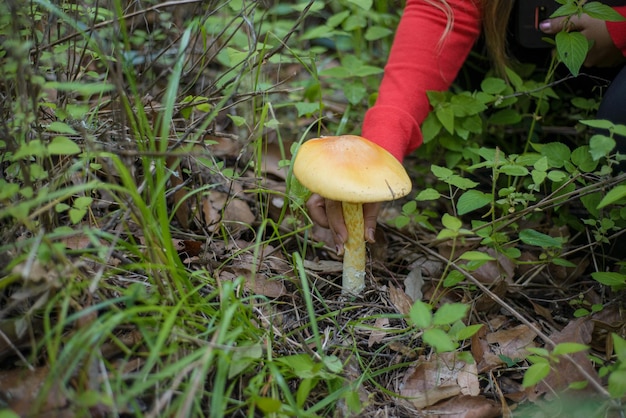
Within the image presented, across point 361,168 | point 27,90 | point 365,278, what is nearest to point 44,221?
point 27,90

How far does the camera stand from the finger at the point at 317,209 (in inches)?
72.2

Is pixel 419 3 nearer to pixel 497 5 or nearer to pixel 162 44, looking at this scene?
pixel 497 5

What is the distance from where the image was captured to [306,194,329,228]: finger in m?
1.83

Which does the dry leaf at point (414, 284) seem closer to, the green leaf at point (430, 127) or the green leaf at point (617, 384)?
the green leaf at point (430, 127)

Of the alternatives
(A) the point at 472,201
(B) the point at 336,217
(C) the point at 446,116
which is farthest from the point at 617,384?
(C) the point at 446,116

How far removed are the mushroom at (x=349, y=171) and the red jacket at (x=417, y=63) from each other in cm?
35

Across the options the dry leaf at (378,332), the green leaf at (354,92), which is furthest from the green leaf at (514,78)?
the dry leaf at (378,332)

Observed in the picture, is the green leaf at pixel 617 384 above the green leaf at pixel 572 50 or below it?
below

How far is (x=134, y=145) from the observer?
162 centimetres

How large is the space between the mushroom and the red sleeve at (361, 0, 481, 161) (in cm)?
36

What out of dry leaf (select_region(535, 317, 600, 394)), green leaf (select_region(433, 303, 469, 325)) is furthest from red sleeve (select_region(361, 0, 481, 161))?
dry leaf (select_region(535, 317, 600, 394))

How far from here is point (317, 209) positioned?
6.03 feet

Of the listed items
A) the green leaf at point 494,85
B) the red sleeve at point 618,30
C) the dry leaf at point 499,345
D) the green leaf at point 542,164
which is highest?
the red sleeve at point 618,30

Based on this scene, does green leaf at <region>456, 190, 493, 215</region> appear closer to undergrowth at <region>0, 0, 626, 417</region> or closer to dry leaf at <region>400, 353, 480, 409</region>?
undergrowth at <region>0, 0, 626, 417</region>
